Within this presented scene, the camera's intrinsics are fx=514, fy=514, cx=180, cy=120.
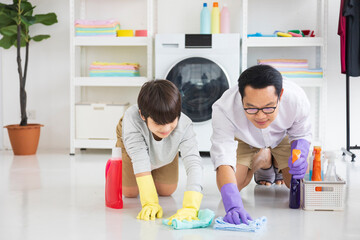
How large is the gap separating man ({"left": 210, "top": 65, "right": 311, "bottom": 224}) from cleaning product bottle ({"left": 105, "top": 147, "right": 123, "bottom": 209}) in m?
0.42

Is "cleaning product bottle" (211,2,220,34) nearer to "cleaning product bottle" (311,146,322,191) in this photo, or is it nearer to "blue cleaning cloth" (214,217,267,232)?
"cleaning product bottle" (311,146,322,191)

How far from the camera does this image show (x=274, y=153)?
2.65 m

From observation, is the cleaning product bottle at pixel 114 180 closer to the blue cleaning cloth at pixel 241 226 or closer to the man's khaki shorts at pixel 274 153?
the blue cleaning cloth at pixel 241 226

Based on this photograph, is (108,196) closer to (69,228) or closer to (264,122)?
(69,228)

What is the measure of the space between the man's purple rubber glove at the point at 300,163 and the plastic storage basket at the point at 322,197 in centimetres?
4

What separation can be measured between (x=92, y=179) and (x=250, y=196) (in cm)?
99

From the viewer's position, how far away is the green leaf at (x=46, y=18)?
4.15 metres

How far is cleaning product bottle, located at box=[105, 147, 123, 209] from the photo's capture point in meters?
2.29

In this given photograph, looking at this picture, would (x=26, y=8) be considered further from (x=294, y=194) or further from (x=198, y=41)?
(x=294, y=194)

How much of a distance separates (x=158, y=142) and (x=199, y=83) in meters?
Answer: 1.64

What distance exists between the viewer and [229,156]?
223 cm

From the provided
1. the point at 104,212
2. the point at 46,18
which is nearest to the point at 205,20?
the point at 46,18

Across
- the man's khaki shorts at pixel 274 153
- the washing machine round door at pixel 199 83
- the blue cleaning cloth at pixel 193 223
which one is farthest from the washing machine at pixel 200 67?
the blue cleaning cloth at pixel 193 223

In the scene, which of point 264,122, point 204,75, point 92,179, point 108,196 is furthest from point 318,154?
point 204,75
